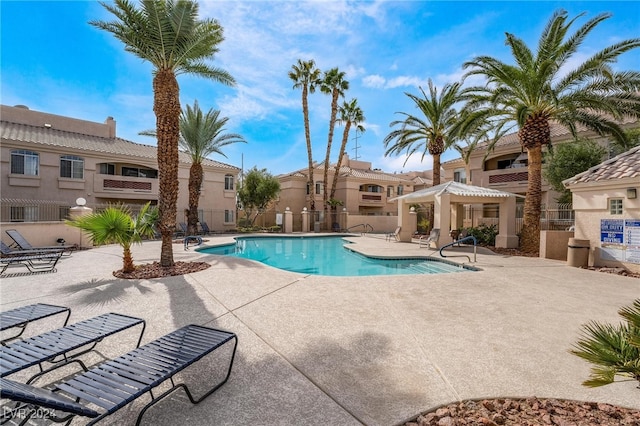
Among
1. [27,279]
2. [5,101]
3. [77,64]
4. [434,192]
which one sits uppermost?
[5,101]

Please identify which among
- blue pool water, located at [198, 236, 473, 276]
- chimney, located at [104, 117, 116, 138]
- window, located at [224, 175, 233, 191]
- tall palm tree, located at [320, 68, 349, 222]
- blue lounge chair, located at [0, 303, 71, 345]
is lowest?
blue pool water, located at [198, 236, 473, 276]

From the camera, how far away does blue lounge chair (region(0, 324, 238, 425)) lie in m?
2.04

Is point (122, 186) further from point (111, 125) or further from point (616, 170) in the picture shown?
point (616, 170)

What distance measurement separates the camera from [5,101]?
2325cm

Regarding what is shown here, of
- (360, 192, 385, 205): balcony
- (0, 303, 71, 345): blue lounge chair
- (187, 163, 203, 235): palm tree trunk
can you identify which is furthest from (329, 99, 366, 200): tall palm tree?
(0, 303, 71, 345): blue lounge chair

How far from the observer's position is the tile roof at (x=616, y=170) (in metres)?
10.5

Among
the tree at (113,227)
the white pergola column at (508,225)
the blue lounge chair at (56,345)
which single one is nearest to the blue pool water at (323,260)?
the tree at (113,227)

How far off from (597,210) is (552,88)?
5.78m

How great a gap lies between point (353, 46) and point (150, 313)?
1090cm

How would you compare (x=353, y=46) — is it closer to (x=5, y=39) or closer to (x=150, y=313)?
(x=5, y=39)

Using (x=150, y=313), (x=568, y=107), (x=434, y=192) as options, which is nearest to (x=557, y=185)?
(x=568, y=107)

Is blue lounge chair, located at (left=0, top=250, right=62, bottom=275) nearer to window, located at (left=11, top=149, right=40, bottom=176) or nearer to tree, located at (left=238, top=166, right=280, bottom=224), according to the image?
window, located at (left=11, top=149, right=40, bottom=176)

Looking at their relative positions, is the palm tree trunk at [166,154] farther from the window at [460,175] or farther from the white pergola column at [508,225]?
the window at [460,175]

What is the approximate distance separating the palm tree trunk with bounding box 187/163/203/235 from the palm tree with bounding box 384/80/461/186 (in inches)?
631
